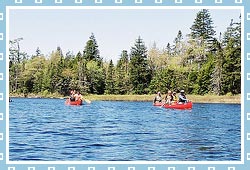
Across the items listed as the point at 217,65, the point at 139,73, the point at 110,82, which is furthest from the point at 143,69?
the point at 217,65

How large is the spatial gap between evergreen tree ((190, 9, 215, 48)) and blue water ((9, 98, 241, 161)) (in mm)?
595

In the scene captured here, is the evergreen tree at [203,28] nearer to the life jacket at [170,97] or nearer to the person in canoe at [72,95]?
the life jacket at [170,97]

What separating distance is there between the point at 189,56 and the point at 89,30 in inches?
37.2

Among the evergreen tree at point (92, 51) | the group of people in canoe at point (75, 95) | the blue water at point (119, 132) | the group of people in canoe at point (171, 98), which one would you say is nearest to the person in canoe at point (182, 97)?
the group of people in canoe at point (171, 98)

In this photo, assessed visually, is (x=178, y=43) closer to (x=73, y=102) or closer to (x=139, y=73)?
(x=139, y=73)

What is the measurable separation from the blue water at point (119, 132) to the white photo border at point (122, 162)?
2.9 inches

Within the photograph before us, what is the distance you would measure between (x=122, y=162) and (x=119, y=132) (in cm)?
51

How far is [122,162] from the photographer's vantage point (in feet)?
15.6

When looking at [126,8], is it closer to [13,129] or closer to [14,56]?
[14,56]

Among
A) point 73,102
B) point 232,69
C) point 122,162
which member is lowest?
point 122,162

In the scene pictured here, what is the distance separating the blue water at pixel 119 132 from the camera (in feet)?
16.1

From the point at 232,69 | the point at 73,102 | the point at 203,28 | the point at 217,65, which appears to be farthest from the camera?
the point at 217,65
